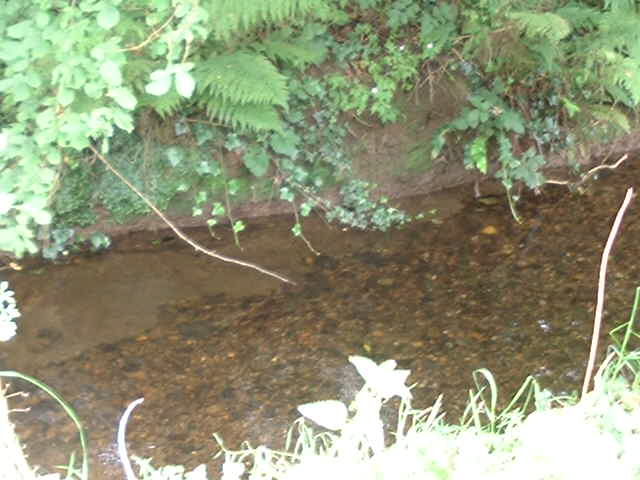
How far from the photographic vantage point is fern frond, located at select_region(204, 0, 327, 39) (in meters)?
4.06

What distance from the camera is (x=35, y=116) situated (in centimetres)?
354

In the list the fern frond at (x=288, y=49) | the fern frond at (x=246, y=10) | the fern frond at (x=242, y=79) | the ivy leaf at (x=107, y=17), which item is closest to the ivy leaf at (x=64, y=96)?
the ivy leaf at (x=107, y=17)

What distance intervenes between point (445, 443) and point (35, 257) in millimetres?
3518

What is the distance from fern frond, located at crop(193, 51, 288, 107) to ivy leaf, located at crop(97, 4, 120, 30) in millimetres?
1498

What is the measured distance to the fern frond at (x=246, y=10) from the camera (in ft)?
13.3

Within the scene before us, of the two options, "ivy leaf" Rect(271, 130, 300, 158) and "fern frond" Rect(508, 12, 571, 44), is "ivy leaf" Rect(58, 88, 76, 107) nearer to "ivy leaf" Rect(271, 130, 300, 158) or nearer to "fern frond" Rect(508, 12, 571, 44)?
"ivy leaf" Rect(271, 130, 300, 158)

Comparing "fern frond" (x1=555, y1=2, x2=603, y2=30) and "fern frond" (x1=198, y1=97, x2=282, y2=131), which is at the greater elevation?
"fern frond" (x1=555, y1=2, x2=603, y2=30)

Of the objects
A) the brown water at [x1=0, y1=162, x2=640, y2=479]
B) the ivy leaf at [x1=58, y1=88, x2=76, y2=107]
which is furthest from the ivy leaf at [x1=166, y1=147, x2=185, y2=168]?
the ivy leaf at [x1=58, y1=88, x2=76, y2=107]

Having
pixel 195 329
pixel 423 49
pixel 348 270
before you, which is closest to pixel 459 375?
pixel 348 270

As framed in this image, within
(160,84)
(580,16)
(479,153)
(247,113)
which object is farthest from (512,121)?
(160,84)

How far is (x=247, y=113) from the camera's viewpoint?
180 inches

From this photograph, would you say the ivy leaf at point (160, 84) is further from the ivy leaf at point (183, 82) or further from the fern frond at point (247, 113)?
the fern frond at point (247, 113)

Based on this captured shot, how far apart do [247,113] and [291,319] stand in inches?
46.8

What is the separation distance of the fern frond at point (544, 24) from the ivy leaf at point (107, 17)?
100 inches
